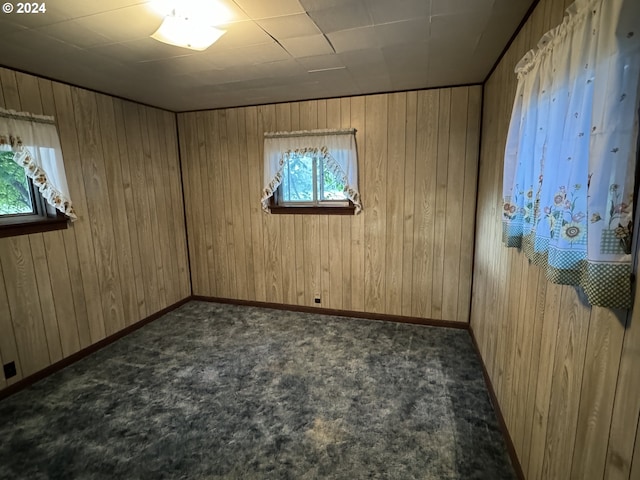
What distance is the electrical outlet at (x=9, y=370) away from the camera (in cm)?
235

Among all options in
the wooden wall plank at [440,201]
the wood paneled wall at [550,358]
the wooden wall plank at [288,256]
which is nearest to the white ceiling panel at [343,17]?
the wood paneled wall at [550,358]

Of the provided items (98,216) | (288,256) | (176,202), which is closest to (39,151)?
(98,216)

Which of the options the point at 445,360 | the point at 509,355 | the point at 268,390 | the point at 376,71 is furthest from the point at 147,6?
the point at 445,360

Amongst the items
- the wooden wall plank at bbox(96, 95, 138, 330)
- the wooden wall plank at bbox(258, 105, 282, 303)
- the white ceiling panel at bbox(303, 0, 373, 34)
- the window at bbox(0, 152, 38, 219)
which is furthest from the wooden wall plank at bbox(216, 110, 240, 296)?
the white ceiling panel at bbox(303, 0, 373, 34)

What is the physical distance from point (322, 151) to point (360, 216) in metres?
0.81

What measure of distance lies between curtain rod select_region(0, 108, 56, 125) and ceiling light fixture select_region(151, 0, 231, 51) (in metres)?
1.54

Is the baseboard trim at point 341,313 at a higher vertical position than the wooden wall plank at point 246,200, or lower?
lower

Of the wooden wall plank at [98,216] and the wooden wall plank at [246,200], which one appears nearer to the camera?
the wooden wall plank at [98,216]

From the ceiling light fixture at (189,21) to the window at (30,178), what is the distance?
158 centimetres

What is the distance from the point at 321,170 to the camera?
141 inches

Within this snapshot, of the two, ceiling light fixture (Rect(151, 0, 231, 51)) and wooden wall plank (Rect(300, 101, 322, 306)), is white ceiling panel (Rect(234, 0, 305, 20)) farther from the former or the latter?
wooden wall plank (Rect(300, 101, 322, 306))

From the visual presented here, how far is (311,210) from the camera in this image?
11.7ft

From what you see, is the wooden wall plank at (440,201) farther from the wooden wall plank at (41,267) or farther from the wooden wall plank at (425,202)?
the wooden wall plank at (41,267)

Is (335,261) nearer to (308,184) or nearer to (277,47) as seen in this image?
(308,184)
